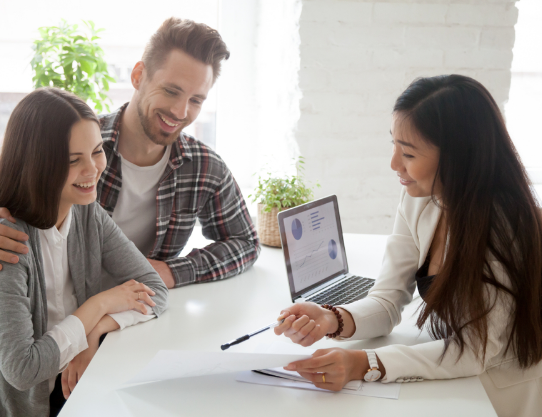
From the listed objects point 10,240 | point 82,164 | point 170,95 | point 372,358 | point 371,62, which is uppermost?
point 371,62

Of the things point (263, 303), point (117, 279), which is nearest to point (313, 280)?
point (263, 303)

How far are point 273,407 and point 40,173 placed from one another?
62 centimetres

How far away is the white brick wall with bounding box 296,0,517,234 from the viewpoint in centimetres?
208

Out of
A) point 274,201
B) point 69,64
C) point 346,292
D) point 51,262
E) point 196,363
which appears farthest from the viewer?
point 69,64

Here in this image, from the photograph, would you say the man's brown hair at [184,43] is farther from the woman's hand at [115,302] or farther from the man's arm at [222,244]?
the woman's hand at [115,302]

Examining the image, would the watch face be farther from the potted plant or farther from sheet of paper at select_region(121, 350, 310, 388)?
the potted plant

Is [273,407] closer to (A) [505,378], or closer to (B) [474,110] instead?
(A) [505,378]

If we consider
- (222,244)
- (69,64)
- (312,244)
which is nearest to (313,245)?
(312,244)

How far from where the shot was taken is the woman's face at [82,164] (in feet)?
3.48

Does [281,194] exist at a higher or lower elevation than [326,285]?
higher

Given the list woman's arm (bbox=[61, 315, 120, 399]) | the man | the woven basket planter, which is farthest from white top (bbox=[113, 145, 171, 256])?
woman's arm (bbox=[61, 315, 120, 399])

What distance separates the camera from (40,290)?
1.04m

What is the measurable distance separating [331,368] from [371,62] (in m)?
1.53

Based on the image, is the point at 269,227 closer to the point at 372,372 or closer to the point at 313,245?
the point at 313,245
